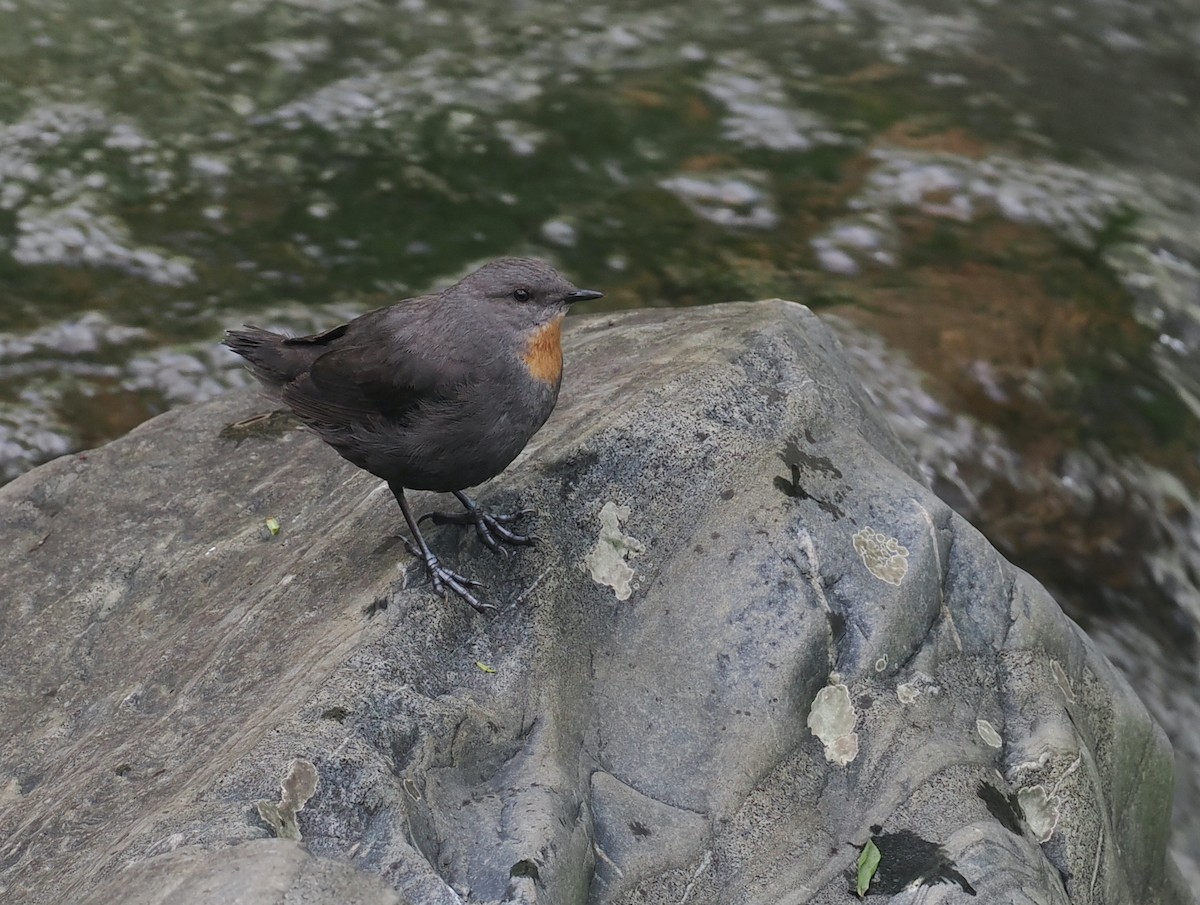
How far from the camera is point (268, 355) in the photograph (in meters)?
4.37

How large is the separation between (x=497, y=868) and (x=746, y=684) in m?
0.89

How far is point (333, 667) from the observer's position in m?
3.06

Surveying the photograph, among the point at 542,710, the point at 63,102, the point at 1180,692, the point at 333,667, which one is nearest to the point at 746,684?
the point at 542,710

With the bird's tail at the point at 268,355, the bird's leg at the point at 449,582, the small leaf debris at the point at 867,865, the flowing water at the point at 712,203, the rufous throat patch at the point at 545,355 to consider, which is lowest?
the flowing water at the point at 712,203

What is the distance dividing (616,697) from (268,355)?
190cm

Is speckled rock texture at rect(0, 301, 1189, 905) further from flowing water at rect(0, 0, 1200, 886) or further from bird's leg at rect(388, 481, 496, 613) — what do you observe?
flowing water at rect(0, 0, 1200, 886)

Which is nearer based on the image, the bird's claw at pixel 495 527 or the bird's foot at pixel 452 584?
the bird's foot at pixel 452 584

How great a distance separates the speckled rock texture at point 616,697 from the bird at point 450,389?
143mm

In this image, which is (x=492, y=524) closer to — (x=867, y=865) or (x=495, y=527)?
(x=495, y=527)

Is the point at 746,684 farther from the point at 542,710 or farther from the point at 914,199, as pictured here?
the point at 914,199

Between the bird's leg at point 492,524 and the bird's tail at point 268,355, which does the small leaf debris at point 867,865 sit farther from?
the bird's tail at point 268,355

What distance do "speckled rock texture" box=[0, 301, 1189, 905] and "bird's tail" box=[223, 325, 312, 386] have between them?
0.49 m

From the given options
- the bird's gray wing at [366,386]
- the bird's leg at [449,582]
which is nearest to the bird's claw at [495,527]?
the bird's leg at [449,582]

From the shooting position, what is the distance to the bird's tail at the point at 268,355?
14.1ft
